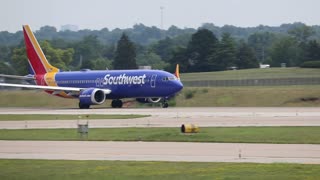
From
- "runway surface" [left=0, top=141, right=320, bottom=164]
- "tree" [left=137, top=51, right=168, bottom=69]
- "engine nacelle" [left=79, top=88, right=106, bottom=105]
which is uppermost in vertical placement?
"tree" [left=137, top=51, right=168, bottom=69]

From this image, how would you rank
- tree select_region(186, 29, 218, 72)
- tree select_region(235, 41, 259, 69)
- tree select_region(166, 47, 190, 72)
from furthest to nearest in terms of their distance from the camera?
tree select_region(235, 41, 259, 69), tree select_region(186, 29, 218, 72), tree select_region(166, 47, 190, 72)

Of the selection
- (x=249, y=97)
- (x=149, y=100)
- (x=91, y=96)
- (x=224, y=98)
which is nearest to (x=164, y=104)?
(x=149, y=100)

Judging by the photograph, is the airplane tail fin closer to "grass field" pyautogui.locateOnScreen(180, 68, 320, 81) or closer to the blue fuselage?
the blue fuselage

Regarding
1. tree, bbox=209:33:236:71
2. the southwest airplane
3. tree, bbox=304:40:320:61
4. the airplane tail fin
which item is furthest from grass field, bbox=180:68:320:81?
the southwest airplane

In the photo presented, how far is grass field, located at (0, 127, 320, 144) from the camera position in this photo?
119 feet

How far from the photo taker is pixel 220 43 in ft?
469

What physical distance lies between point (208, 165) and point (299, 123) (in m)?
19.6

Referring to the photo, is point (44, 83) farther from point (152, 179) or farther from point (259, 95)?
point (152, 179)

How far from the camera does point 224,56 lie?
138 metres

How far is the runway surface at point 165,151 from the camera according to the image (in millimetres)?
29359

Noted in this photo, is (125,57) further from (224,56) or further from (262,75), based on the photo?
(262,75)

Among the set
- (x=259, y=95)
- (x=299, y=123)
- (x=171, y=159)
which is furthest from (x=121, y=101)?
(x=171, y=159)

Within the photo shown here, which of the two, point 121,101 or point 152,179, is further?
point 121,101

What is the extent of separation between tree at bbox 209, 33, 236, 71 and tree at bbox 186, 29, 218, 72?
3.28ft
